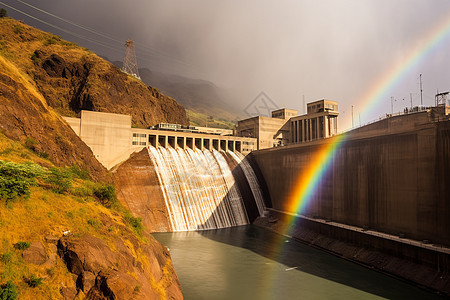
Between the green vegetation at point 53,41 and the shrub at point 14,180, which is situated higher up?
the green vegetation at point 53,41

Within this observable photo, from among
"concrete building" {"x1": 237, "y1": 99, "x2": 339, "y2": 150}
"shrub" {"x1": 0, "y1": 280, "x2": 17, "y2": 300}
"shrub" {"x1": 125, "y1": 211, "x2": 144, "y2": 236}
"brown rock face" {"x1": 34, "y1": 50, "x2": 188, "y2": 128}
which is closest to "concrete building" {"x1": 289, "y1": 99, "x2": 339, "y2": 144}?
"concrete building" {"x1": 237, "y1": 99, "x2": 339, "y2": 150}

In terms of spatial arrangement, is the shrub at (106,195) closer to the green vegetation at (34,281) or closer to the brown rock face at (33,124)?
the brown rock face at (33,124)

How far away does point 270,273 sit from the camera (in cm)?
2972

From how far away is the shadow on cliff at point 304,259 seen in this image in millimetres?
26366

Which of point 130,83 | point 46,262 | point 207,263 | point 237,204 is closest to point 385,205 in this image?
point 207,263

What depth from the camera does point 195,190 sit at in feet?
172

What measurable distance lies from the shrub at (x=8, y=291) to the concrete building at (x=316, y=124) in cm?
6962

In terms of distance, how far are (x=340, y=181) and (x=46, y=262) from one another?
3553 centimetres

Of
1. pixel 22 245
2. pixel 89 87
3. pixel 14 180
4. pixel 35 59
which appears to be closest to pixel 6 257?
pixel 22 245

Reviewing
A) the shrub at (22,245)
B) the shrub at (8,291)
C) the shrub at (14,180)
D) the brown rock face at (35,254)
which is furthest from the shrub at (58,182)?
the shrub at (8,291)

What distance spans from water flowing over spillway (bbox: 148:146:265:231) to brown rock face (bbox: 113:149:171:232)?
117 cm

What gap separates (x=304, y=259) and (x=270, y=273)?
6526 millimetres

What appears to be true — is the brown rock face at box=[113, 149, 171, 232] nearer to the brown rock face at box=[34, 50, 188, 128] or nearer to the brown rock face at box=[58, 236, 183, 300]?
the brown rock face at box=[34, 50, 188, 128]

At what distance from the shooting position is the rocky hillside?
63.3m
